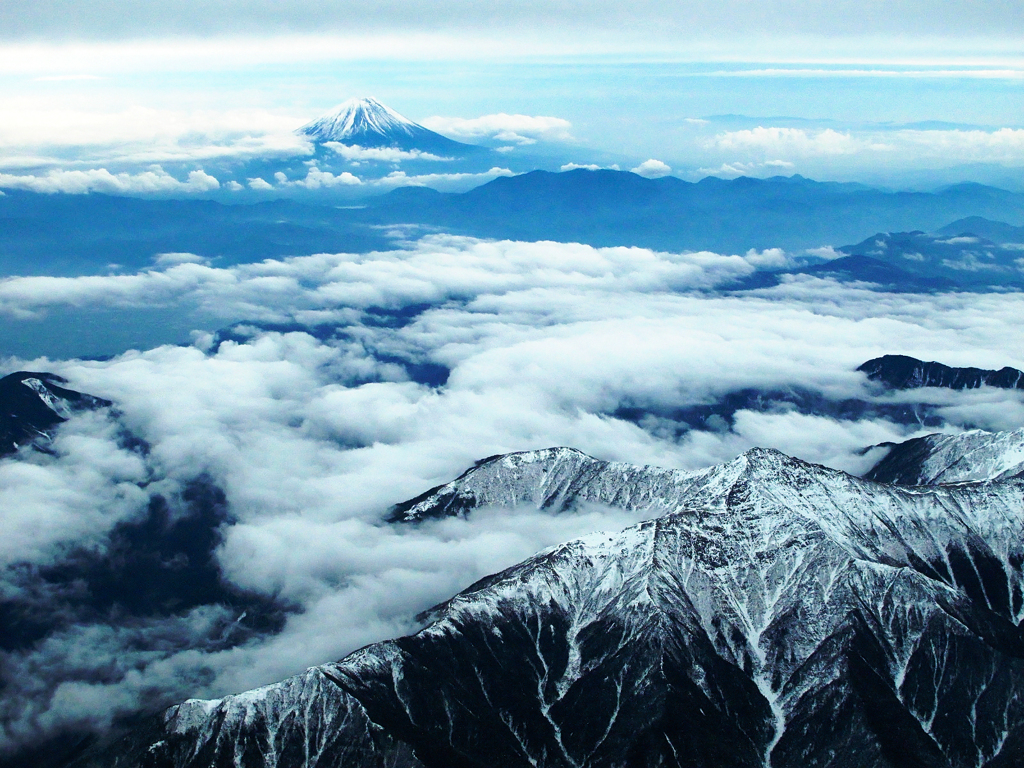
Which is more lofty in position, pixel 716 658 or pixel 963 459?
pixel 963 459

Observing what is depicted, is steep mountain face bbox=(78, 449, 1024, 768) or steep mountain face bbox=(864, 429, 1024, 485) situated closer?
steep mountain face bbox=(78, 449, 1024, 768)

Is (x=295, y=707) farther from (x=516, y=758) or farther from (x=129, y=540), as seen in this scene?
(x=129, y=540)

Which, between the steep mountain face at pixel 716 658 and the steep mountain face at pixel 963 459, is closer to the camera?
the steep mountain face at pixel 716 658

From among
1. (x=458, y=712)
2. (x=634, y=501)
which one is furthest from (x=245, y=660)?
(x=634, y=501)
